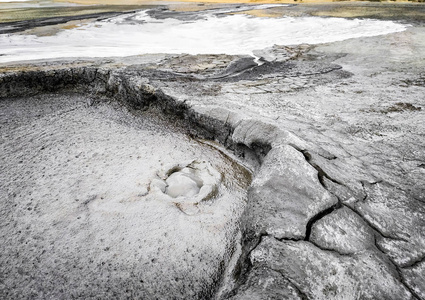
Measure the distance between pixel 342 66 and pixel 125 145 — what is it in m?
3.08

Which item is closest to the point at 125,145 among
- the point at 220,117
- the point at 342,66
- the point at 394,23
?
the point at 220,117

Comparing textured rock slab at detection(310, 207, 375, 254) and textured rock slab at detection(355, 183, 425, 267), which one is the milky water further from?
textured rock slab at detection(310, 207, 375, 254)

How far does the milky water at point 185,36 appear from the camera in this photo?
476 cm

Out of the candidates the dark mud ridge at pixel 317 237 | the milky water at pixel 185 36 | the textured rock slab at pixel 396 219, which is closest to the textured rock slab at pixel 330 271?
the dark mud ridge at pixel 317 237

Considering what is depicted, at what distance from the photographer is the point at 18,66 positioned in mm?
3625

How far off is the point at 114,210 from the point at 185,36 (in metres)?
5.55

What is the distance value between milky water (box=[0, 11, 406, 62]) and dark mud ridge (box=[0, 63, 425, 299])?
363cm

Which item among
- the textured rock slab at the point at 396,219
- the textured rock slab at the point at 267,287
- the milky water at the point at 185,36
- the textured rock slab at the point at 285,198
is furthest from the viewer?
the milky water at the point at 185,36

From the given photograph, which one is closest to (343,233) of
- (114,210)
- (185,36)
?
(114,210)

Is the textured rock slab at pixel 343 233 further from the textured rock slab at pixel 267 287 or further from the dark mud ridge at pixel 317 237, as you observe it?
the textured rock slab at pixel 267 287

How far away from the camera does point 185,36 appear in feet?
20.8

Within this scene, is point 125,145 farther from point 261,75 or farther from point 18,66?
point 18,66

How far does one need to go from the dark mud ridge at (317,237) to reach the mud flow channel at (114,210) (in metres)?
0.13

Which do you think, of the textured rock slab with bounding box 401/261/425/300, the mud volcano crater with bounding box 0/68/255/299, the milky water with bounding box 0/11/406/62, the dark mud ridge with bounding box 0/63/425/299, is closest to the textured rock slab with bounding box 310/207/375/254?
the dark mud ridge with bounding box 0/63/425/299
